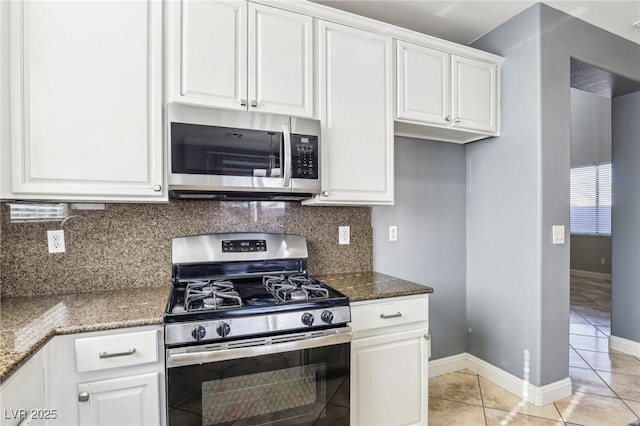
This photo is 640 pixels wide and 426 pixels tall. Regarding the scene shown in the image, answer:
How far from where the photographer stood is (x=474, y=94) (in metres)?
2.47

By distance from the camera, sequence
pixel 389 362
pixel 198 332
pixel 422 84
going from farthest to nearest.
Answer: pixel 422 84 → pixel 389 362 → pixel 198 332

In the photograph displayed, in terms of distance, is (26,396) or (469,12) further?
(469,12)

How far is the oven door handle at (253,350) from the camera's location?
133 centimetres

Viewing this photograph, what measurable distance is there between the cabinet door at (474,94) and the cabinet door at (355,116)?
568 millimetres

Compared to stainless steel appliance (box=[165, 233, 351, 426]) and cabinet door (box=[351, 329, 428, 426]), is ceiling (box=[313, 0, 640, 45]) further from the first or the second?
cabinet door (box=[351, 329, 428, 426])

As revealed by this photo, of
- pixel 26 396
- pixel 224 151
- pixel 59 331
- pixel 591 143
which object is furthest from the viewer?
pixel 591 143

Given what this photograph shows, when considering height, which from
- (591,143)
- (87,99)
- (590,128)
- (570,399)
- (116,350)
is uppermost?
(590,128)

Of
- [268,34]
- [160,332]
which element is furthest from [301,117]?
[160,332]

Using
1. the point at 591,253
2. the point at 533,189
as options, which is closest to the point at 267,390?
the point at 533,189

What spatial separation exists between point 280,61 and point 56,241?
1.48 meters

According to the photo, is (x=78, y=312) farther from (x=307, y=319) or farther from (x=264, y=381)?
(x=307, y=319)

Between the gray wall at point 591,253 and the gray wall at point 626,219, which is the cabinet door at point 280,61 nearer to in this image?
the gray wall at point 626,219

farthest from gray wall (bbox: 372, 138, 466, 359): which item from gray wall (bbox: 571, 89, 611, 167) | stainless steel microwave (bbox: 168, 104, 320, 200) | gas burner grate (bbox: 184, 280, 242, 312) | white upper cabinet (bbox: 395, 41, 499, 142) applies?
gray wall (bbox: 571, 89, 611, 167)

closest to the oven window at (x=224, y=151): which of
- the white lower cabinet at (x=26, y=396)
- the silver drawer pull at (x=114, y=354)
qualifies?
the silver drawer pull at (x=114, y=354)
